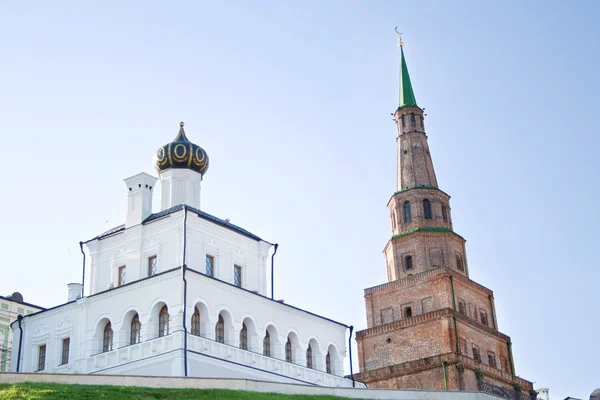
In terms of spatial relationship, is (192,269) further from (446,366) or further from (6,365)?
(446,366)

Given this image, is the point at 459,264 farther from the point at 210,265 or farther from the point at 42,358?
the point at 42,358

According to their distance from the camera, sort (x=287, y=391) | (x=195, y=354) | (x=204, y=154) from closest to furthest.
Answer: (x=287, y=391) < (x=195, y=354) < (x=204, y=154)

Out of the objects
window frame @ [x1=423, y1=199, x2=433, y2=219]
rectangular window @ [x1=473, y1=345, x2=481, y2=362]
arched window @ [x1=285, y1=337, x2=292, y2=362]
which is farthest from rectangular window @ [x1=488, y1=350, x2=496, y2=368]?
arched window @ [x1=285, y1=337, x2=292, y2=362]

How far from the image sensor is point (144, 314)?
2809 cm

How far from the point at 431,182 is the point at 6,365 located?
83.1 feet

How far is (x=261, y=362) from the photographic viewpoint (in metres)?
29.2

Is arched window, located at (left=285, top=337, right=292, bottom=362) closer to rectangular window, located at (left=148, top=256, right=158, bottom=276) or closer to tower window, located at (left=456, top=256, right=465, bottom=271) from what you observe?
rectangular window, located at (left=148, top=256, right=158, bottom=276)

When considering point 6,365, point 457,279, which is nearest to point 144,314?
point 6,365

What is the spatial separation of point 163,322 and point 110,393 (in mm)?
7387

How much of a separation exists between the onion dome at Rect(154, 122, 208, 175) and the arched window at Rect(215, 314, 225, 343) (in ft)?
22.5

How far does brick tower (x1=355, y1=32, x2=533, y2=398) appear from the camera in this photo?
42750 mm

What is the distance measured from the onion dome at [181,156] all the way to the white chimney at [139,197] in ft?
4.74

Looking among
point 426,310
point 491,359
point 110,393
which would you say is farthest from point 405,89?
point 110,393

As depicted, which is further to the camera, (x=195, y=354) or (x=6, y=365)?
(x=6, y=365)
